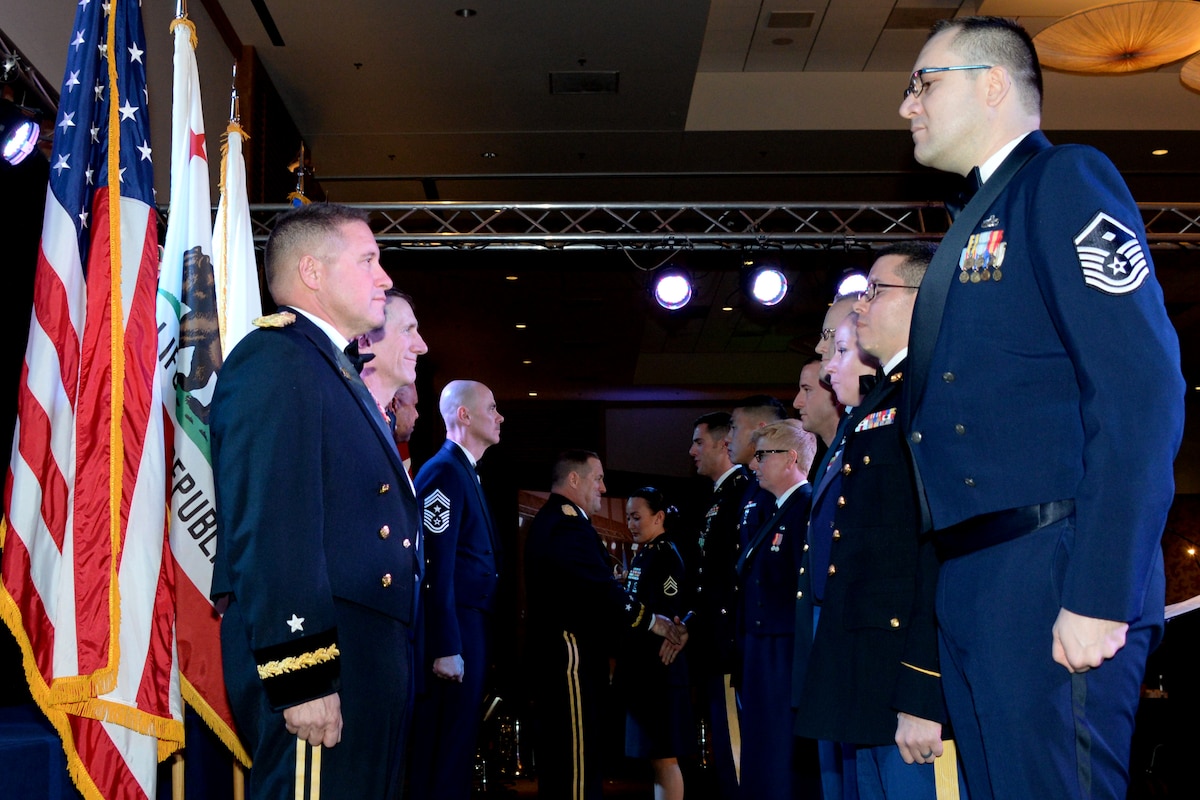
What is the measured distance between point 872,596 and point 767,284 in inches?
204

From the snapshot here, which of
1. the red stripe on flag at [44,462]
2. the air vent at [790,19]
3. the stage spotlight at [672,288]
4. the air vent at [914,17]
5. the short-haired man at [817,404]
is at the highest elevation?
the air vent at [790,19]

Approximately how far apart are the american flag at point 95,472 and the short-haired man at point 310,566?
26.1 inches

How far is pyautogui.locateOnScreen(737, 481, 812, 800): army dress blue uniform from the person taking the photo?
372 centimetres

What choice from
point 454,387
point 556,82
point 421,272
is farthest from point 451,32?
point 421,272

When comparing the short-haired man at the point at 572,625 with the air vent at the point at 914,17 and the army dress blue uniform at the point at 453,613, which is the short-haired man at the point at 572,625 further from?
the air vent at the point at 914,17

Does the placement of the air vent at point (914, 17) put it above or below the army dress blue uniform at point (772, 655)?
above

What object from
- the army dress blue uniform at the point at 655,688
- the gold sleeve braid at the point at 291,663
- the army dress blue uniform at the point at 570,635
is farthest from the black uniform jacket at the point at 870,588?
the army dress blue uniform at the point at 655,688

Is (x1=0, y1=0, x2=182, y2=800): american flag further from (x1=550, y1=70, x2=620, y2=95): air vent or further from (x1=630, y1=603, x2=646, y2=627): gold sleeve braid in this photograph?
(x1=550, y1=70, x2=620, y2=95): air vent

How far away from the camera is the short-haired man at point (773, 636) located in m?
3.72

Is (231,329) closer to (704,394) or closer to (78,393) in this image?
(78,393)

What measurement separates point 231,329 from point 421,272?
280 inches

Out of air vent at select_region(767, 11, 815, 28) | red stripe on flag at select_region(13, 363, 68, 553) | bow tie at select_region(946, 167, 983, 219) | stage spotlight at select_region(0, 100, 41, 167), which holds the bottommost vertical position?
red stripe on flag at select_region(13, 363, 68, 553)

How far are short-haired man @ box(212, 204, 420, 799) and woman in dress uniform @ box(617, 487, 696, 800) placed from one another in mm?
3122

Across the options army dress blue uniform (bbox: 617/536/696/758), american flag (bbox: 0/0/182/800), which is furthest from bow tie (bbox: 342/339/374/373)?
army dress blue uniform (bbox: 617/536/696/758)
